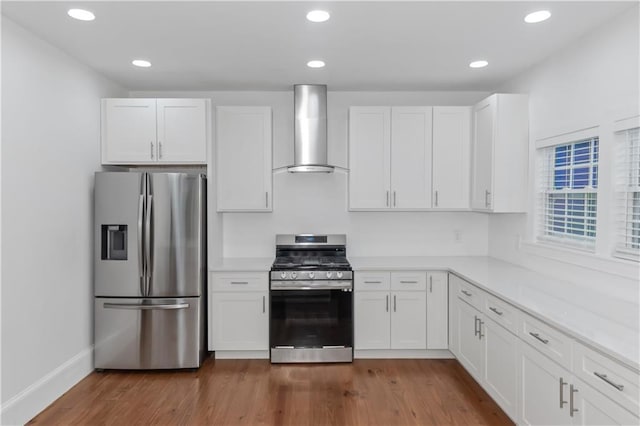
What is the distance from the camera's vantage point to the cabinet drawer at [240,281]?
157 inches

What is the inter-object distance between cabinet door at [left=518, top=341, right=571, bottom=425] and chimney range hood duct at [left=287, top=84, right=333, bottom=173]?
2.45 meters

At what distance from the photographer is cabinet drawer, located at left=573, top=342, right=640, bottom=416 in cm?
167

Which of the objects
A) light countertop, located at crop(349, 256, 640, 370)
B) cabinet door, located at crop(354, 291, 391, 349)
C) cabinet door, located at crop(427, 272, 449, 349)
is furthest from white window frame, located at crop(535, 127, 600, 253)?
cabinet door, located at crop(354, 291, 391, 349)

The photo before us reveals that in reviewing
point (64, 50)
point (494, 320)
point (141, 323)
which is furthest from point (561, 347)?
point (64, 50)

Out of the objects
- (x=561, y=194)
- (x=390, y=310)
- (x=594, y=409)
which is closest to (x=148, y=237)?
(x=390, y=310)

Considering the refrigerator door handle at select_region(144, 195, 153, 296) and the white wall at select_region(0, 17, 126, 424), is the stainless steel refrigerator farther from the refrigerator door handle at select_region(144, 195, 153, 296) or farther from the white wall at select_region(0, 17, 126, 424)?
the white wall at select_region(0, 17, 126, 424)

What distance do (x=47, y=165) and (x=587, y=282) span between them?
12.8ft

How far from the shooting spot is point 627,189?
2.60m

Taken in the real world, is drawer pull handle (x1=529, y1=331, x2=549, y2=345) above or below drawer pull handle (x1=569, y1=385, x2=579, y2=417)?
above

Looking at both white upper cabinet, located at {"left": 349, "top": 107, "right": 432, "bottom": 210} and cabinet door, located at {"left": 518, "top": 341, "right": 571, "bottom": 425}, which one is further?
white upper cabinet, located at {"left": 349, "top": 107, "right": 432, "bottom": 210}

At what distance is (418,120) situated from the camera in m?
4.28

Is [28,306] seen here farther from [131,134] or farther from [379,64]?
[379,64]

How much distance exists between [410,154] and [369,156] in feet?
1.33

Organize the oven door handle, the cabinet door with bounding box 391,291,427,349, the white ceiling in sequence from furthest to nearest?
the cabinet door with bounding box 391,291,427,349
the oven door handle
the white ceiling
